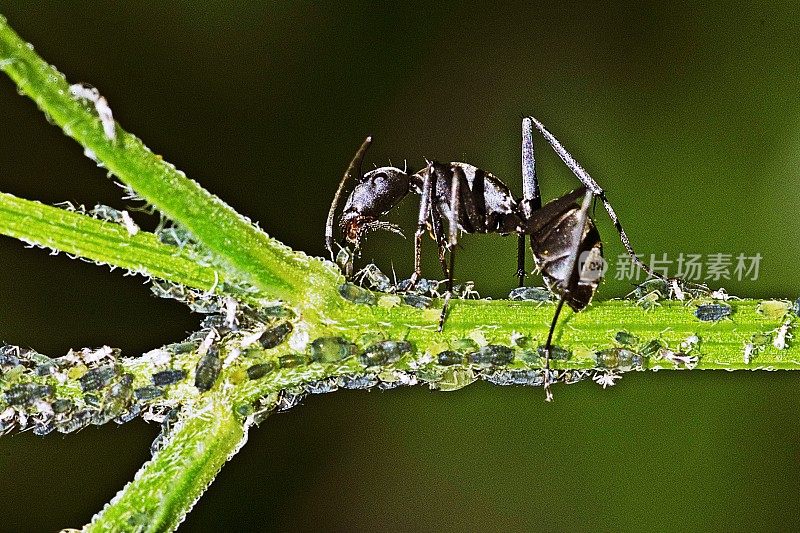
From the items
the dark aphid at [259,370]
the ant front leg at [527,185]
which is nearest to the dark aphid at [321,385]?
the dark aphid at [259,370]

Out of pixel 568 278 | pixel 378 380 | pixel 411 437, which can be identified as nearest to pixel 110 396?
pixel 378 380

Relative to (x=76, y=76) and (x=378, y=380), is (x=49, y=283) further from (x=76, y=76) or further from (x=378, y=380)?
(x=378, y=380)

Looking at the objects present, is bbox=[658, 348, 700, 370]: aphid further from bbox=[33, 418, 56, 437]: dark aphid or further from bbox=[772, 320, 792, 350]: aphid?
bbox=[33, 418, 56, 437]: dark aphid

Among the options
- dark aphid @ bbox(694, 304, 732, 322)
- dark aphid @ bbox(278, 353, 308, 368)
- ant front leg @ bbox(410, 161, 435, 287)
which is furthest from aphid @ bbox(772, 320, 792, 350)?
dark aphid @ bbox(278, 353, 308, 368)

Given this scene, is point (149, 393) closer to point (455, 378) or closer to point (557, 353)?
point (455, 378)

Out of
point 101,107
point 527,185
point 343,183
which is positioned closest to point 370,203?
point 343,183
